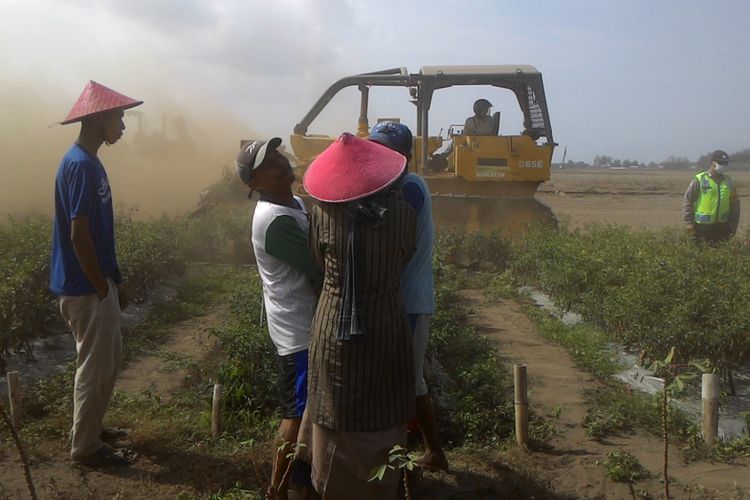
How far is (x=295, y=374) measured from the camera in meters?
3.09

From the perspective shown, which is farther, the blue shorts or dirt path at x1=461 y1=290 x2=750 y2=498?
dirt path at x1=461 y1=290 x2=750 y2=498

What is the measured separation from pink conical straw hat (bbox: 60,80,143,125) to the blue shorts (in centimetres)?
181

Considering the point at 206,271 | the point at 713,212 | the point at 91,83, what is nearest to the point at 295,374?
the point at 91,83

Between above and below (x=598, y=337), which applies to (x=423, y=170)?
above

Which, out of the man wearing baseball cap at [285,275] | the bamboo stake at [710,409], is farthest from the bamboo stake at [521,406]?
the man wearing baseball cap at [285,275]

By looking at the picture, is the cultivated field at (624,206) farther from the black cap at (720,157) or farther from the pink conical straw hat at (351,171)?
the pink conical straw hat at (351,171)

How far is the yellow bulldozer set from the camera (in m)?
11.7

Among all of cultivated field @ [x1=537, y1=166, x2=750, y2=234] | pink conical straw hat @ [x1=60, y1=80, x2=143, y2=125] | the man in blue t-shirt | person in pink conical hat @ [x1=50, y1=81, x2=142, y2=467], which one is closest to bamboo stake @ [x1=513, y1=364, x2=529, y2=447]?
the man in blue t-shirt

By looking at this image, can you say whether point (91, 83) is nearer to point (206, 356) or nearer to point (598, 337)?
point (206, 356)

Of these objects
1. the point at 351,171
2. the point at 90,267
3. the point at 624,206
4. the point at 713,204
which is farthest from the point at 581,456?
the point at 624,206

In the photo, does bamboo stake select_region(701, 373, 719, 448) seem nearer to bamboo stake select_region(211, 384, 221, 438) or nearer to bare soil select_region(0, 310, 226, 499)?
bare soil select_region(0, 310, 226, 499)

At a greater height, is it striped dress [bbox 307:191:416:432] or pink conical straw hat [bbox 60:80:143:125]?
pink conical straw hat [bbox 60:80:143:125]

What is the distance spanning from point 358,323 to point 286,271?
0.67m

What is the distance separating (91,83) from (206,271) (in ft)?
21.3
